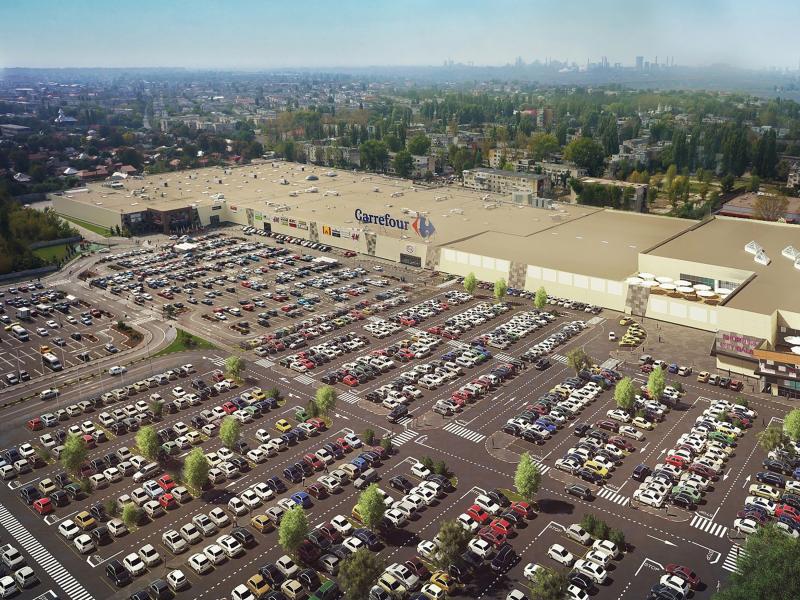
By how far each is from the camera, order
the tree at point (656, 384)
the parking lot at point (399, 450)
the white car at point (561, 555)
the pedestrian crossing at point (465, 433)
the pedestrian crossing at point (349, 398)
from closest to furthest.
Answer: the white car at point (561, 555), the parking lot at point (399, 450), the pedestrian crossing at point (465, 433), the tree at point (656, 384), the pedestrian crossing at point (349, 398)

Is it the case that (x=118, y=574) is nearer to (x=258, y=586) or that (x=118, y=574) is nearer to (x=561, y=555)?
(x=258, y=586)

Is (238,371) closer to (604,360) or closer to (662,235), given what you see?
(604,360)

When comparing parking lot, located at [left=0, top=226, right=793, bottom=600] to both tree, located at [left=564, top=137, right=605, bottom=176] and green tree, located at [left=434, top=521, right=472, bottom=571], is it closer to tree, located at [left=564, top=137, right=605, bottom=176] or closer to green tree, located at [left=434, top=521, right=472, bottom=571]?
green tree, located at [left=434, top=521, right=472, bottom=571]

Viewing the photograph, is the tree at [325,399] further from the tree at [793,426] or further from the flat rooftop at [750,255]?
the flat rooftop at [750,255]

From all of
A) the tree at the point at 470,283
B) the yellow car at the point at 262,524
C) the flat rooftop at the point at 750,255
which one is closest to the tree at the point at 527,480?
the yellow car at the point at 262,524

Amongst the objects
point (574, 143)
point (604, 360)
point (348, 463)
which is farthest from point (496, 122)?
point (348, 463)

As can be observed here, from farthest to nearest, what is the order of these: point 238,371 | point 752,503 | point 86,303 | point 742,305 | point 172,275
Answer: point 172,275, point 86,303, point 742,305, point 238,371, point 752,503
